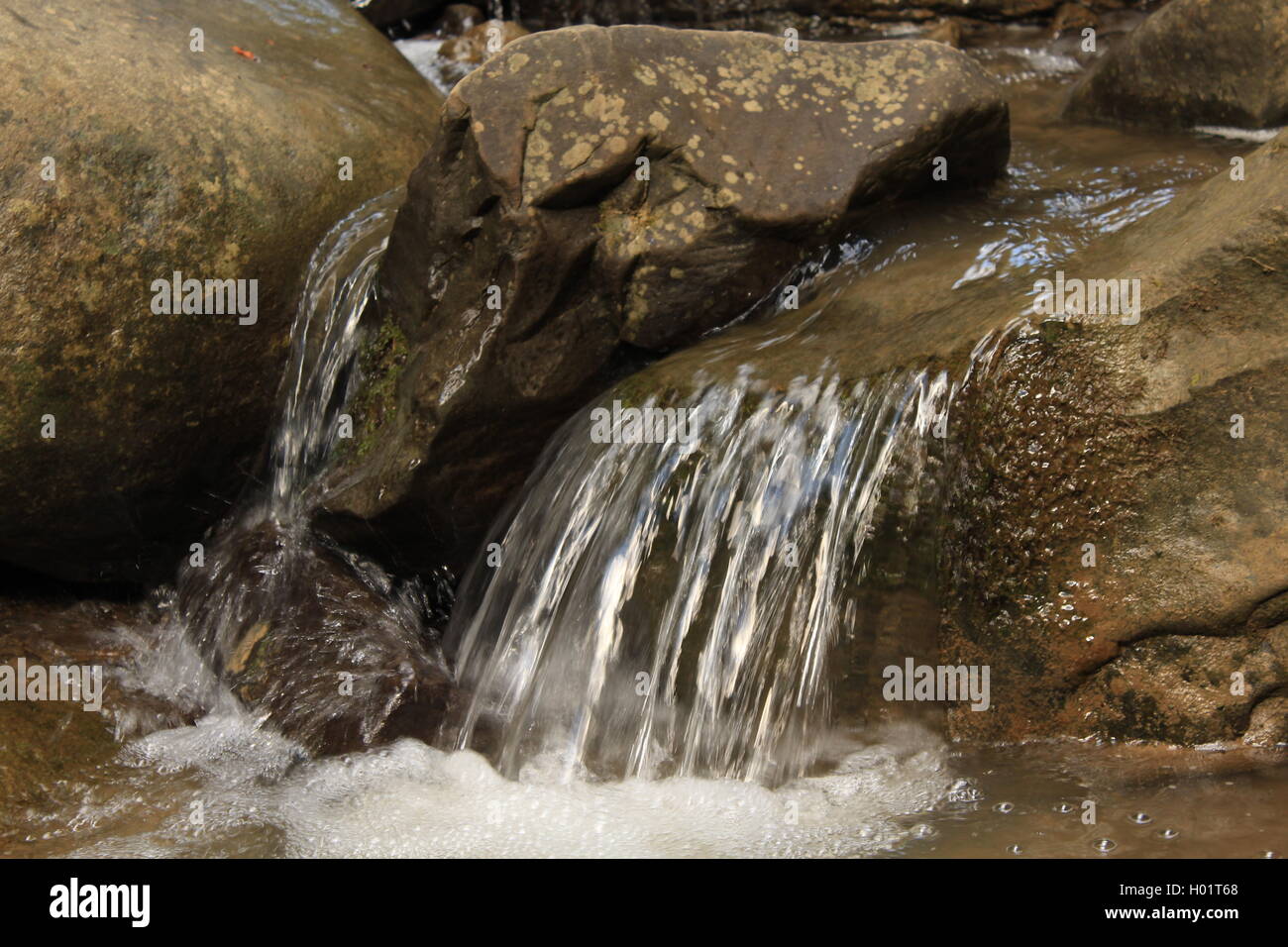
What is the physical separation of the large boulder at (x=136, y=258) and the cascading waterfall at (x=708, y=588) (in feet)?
4.88

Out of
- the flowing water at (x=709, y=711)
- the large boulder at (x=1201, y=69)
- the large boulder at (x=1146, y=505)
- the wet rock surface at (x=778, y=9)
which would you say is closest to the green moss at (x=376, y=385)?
the flowing water at (x=709, y=711)

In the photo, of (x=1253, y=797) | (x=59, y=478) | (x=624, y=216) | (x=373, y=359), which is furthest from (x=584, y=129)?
(x=1253, y=797)

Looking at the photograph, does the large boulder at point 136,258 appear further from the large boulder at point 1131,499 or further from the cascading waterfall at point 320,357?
the large boulder at point 1131,499

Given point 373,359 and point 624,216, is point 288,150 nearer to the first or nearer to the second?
point 373,359

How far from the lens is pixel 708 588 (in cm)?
348

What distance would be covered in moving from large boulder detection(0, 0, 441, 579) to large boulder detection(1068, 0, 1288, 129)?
11.1 feet

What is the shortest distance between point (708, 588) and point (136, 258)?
2292 mm

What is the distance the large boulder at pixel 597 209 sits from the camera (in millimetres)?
3836

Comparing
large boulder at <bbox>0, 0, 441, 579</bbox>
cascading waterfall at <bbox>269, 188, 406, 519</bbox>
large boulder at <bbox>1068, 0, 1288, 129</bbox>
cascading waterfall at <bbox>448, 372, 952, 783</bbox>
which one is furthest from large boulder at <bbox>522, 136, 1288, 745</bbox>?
large boulder at <bbox>0, 0, 441, 579</bbox>

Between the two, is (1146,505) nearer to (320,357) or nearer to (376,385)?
(376,385)

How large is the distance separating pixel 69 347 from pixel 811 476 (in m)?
2.52

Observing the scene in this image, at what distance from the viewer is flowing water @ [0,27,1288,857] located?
9.91ft

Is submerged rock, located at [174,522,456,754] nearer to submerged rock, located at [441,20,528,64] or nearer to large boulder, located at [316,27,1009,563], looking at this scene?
large boulder, located at [316,27,1009,563]

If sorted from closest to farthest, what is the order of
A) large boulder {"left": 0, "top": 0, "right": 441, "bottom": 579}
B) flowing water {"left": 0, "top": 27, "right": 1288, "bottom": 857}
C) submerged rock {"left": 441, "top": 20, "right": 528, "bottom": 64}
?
flowing water {"left": 0, "top": 27, "right": 1288, "bottom": 857} < large boulder {"left": 0, "top": 0, "right": 441, "bottom": 579} < submerged rock {"left": 441, "top": 20, "right": 528, "bottom": 64}
